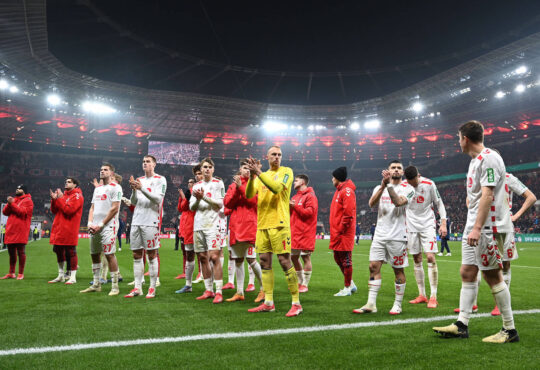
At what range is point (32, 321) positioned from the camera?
4910 millimetres

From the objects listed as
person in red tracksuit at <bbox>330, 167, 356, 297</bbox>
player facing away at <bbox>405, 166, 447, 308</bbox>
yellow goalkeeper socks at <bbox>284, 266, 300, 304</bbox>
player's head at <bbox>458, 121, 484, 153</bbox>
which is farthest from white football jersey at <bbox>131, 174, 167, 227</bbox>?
player's head at <bbox>458, 121, 484, 153</bbox>

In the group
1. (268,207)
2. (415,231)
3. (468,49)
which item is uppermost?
(468,49)

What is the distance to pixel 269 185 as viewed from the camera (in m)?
5.11

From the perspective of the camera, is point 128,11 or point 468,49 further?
point 468,49

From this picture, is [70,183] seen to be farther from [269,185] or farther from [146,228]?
[269,185]

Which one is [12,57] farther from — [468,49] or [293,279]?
[468,49]

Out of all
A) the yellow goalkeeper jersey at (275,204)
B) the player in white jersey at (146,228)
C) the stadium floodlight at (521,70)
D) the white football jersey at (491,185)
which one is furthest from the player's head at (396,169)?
the stadium floodlight at (521,70)

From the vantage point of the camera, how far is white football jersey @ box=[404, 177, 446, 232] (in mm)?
6441

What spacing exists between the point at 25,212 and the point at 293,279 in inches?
294

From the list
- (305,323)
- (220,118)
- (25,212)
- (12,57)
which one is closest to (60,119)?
(12,57)

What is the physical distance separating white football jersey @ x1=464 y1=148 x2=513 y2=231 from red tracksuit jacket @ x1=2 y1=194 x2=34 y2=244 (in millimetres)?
9319

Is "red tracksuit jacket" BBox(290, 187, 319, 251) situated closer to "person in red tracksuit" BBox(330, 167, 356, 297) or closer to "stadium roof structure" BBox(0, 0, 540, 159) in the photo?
"person in red tracksuit" BBox(330, 167, 356, 297)

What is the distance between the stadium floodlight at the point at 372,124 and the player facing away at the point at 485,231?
47.5m

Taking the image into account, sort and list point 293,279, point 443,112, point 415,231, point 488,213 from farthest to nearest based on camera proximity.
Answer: point 443,112 → point 415,231 → point 293,279 → point 488,213
